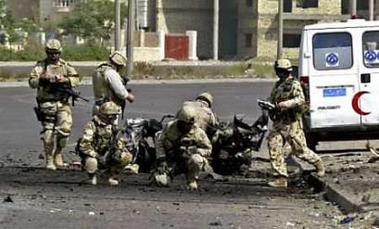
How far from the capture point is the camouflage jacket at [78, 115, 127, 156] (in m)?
13.5

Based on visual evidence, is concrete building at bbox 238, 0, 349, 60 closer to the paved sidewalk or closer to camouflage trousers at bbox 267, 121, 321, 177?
the paved sidewalk

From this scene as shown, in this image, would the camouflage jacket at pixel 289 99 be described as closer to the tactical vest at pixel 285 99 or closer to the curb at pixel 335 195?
the tactical vest at pixel 285 99

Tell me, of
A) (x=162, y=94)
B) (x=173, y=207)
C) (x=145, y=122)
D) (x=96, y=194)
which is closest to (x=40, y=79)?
(x=145, y=122)

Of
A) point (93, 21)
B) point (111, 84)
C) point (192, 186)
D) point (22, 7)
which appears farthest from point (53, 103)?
point (22, 7)

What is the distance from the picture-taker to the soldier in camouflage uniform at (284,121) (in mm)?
13938

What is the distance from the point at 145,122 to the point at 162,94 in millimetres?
20688

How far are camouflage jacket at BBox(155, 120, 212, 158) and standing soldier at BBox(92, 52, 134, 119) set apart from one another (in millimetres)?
1108

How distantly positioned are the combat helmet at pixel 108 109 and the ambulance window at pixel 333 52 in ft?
13.4

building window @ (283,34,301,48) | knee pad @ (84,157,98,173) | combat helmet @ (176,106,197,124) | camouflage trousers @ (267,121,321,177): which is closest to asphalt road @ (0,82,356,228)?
knee pad @ (84,157,98,173)

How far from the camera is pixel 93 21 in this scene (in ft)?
294

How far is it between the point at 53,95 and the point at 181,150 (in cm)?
253

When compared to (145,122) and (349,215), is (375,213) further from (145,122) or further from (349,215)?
(145,122)

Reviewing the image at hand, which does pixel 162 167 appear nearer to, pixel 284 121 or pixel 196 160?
pixel 196 160

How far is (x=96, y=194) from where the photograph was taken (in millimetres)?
12766
